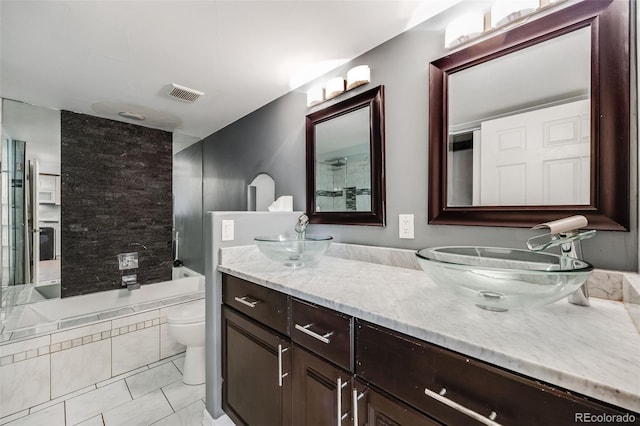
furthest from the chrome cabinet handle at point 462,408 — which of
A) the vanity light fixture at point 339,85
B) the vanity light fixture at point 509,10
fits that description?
the vanity light fixture at point 339,85

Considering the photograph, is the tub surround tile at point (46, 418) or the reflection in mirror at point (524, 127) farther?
the tub surround tile at point (46, 418)

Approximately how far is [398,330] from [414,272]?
60 cm

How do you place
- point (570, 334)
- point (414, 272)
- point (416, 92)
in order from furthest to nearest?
point (416, 92)
point (414, 272)
point (570, 334)

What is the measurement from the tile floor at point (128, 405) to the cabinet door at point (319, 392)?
3.48 ft

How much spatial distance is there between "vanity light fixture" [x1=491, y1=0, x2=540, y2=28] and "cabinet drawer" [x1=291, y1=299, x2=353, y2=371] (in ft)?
4.39

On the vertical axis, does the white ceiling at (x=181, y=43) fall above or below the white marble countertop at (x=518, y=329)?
above

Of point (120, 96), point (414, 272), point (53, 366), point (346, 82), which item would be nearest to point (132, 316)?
point (53, 366)

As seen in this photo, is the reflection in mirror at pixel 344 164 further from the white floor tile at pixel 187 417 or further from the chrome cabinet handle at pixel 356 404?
the white floor tile at pixel 187 417

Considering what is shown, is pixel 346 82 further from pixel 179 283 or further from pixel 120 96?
pixel 179 283

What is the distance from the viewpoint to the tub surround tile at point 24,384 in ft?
5.44

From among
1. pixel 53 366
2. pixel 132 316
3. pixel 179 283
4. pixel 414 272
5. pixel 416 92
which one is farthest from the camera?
pixel 179 283

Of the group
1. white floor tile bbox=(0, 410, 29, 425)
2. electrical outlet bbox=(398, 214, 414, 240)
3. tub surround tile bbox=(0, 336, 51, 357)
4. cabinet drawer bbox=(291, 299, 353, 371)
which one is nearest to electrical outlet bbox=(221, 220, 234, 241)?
cabinet drawer bbox=(291, 299, 353, 371)

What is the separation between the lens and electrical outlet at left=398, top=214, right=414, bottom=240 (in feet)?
4.59

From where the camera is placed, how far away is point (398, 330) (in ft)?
2.38
